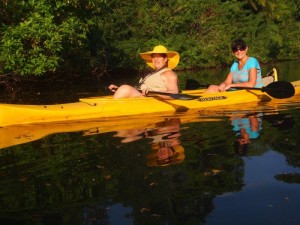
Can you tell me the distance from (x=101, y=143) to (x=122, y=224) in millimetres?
2472

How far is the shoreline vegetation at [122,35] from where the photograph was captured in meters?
11.0

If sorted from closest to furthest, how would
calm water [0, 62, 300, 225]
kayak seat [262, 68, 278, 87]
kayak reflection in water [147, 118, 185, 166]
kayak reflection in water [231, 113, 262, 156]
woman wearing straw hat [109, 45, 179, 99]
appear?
calm water [0, 62, 300, 225]
kayak reflection in water [147, 118, 185, 166]
kayak reflection in water [231, 113, 262, 156]
woman wearing straw hat [109, 45, 179, 99]
kayak seat [262, 68, 278, 87]

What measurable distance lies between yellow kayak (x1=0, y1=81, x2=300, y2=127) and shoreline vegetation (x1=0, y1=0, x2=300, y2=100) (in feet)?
13.2

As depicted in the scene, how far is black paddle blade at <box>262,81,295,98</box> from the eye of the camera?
833 cm

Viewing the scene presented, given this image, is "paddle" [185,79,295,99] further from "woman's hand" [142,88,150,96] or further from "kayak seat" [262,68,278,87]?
"woman's hand" [142,88,150,96]

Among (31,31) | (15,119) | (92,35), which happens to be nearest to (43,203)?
(15,119)

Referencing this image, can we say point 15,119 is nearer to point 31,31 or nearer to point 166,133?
point 166,133

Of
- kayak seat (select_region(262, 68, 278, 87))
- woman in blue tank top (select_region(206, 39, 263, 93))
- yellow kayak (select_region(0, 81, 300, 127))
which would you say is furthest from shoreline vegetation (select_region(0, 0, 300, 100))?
kayak seat (select_region(262, 68, 278, 87))

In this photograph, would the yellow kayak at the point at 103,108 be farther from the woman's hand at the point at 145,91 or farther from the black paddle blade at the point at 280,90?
the black paddle blade at the point at 280,90

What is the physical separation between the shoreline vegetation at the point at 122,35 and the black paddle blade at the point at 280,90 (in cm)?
537

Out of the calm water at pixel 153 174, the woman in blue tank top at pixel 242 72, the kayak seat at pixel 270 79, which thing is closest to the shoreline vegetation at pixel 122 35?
the woman in blue tank top at pixel 242 72

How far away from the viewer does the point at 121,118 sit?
24.1ft

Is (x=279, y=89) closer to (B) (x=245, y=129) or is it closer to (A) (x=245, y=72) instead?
(A) (x=245, y=72)

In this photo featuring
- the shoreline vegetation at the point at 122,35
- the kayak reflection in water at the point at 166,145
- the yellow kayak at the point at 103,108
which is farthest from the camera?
the shoreline vegetation at the point at 122,35
